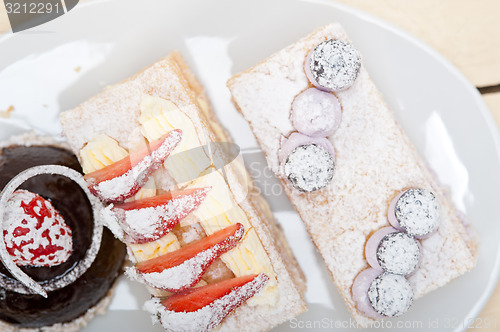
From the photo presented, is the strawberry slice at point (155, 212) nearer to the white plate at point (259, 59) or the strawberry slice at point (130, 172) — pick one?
the strawberry slice at point (130, 172)

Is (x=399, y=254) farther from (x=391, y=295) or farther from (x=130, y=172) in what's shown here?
(x=130, y=172)

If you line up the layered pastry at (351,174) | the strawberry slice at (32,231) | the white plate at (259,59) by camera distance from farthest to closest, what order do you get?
the white plate at (259,59) → the layered pastry at (351,174) → the strawberry slice at (32,231)

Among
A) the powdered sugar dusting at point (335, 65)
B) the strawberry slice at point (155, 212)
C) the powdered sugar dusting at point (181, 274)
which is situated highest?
the powdered sugar dusting at point (335, 65)

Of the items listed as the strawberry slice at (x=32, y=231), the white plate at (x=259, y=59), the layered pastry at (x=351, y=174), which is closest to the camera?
the strawberry slice at (x=32, y=231)

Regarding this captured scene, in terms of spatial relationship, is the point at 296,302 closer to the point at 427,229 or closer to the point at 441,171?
the point at 427,229

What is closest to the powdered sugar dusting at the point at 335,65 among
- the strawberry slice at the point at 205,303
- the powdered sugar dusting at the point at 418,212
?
the powdered sugar dusting at the point at 418,212

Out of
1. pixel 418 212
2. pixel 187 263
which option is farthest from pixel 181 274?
pixel 418 212

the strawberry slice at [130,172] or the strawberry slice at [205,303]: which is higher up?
the strawberry slice at [130,172]

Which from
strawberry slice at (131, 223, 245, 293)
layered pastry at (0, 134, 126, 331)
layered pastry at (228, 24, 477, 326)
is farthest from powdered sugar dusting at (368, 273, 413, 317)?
layered pastry at (0, 134, 126, 331)
